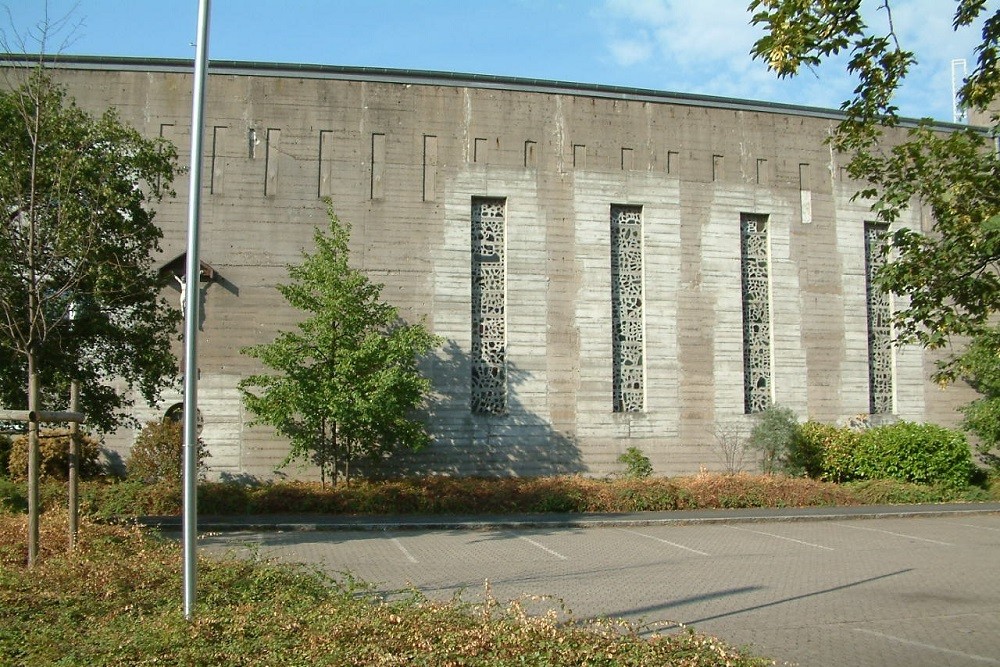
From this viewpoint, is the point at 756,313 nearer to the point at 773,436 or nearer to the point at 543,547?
the point at 773,436

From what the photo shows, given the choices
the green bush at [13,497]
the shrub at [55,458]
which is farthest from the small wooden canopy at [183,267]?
the green bush at [13,497]

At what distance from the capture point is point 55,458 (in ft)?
66.3

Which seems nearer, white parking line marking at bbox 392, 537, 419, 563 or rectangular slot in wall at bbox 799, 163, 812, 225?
white parking line marking at bbox 392, 537, 419, 563

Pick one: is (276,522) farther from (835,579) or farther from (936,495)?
(936,495)

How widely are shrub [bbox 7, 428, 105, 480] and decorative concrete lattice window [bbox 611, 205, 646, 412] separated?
42.9ft

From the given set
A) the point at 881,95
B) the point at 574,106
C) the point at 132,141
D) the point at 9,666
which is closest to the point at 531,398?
the point at 574,106

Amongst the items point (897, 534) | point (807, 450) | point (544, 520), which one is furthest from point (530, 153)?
point (897, 534)

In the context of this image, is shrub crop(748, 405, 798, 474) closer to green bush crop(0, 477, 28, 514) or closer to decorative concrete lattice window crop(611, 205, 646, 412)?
decorative concrete lattice window crop(611, 205, 646, 412)

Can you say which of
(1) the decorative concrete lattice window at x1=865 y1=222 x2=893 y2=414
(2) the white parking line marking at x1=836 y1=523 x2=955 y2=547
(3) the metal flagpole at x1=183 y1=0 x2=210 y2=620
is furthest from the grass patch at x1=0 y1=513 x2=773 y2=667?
(1) the decorative concrete lattice window at x1=865 y1=222 x2=893 y2=414

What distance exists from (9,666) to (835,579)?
10.00m

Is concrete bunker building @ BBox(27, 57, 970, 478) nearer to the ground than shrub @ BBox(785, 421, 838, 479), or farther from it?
farther from it

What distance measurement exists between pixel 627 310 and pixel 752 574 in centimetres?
1278

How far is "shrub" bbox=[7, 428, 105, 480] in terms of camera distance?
19.6 meters

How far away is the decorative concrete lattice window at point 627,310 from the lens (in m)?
24.2
